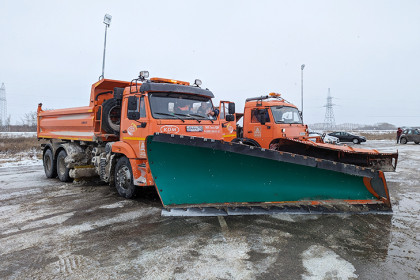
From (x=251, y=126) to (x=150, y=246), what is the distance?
6503 millimetres

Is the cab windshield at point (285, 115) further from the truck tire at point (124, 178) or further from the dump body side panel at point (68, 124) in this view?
the dump body side panel at point (68, 124)

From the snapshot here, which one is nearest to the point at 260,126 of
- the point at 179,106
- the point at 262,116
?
the point at 262,116

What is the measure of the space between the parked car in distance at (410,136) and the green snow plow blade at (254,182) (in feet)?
87.3

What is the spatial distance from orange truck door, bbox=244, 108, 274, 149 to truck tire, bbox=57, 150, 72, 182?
18.3 ft

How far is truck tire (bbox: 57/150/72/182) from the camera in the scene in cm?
838

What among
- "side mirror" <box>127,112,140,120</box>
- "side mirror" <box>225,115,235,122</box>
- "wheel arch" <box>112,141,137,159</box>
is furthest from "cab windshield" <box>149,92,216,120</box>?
"wheel arch" <box>112,141,137,159</box>

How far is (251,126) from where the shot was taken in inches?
375

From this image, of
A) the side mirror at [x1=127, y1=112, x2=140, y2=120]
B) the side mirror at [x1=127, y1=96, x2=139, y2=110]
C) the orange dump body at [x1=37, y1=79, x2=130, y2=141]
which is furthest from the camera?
the orange dump body at [x1=37, y1=79, x2=130, y2=141]

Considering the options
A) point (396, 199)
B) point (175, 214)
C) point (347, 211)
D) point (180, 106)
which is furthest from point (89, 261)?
point (396, 199)

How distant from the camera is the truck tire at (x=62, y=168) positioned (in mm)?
8383

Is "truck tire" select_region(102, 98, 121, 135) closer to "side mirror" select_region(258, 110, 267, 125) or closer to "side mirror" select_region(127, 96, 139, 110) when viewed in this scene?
"side mirror" select_region(127, 96, 139, 110)

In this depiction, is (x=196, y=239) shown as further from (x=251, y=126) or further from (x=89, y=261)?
(x=251, y=126)

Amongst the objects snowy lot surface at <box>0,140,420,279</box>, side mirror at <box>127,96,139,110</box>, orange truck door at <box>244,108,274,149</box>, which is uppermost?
side mirror at <box>127,96,139,110</box>

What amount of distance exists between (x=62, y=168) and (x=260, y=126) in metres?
6.14
